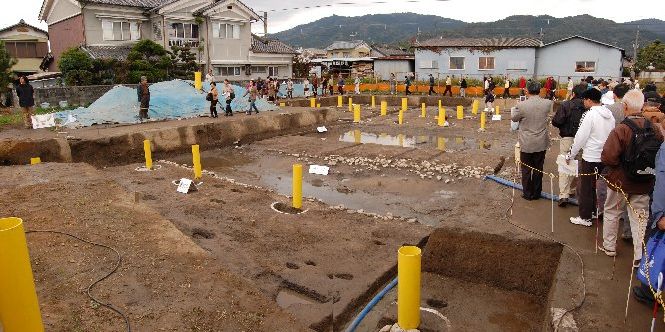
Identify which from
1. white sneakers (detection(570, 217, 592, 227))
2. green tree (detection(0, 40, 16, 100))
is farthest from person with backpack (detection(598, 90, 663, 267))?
green tree (detection(0, 40, 16, 100))

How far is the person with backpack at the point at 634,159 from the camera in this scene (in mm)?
4715

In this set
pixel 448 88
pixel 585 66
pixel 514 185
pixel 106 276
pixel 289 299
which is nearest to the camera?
pixel 106 276

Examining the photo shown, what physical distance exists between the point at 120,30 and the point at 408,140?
63.8 feet

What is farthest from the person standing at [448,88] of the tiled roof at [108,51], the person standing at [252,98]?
Answer: the tiled roof at [108,51]

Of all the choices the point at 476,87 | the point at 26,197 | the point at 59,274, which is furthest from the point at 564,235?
the point at 476,87

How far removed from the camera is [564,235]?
6.25 meters

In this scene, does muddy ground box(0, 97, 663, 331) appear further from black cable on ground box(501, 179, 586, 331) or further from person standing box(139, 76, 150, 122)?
person standing box(139, 76, 150, 122)

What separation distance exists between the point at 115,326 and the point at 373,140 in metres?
14.1

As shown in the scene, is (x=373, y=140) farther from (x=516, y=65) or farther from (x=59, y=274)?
(x=516, y=65)

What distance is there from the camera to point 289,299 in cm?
545

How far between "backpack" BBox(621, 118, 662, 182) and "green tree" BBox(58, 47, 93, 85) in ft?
72.5

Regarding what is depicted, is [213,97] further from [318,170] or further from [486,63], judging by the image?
[486,63]

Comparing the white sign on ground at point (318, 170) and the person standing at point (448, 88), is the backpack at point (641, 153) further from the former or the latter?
the person standing at point (448, 88)

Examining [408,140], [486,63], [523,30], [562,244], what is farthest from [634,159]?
[523,30]
